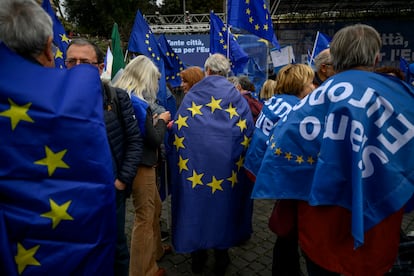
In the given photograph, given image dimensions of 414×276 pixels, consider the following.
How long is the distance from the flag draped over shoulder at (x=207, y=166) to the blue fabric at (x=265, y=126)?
0.28 m

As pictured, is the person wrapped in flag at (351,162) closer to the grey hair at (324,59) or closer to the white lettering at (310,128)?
the white lettering at (310,128)

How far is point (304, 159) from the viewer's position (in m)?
1.67

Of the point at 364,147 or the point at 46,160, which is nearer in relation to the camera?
the point at 46,160

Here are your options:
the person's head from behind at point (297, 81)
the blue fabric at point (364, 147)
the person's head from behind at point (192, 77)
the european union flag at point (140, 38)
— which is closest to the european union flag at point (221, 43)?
the european union flag at point (140, 38)

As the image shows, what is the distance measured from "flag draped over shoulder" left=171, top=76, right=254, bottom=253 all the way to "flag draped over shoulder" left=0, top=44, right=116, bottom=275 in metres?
1.54

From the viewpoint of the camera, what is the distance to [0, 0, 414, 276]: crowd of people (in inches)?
46.7

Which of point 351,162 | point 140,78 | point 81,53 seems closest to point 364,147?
point 351,162

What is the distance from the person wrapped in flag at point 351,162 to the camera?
146cm

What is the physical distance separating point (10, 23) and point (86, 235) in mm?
816

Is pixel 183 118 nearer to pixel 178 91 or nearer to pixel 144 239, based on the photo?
pixel 144 239

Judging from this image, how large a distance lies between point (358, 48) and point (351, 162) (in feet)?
1.82

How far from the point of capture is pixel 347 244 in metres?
1.60

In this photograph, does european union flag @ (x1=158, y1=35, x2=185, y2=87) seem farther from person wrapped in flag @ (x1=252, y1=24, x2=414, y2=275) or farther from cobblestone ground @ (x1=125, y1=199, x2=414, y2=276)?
person wrapped in flag @ (x1=252, y1=24, x2=414, y2=275)

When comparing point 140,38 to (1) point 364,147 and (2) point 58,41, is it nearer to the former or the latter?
(2) point 58,41
